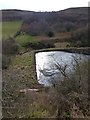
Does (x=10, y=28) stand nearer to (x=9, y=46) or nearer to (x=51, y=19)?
(x=9, y=46)

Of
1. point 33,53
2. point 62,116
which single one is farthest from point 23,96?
point 33,53

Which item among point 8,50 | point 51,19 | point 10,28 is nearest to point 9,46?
point 8,50

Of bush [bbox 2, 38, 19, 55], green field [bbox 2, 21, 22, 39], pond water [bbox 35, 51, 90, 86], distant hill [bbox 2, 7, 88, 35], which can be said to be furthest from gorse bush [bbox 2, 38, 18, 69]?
distant hill [bbox 2, 7, 88, 35]

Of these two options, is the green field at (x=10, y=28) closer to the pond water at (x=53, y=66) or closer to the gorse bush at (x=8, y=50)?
the gorse bush at (x=8, y=50)

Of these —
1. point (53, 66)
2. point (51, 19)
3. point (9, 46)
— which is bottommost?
point (53, 66)

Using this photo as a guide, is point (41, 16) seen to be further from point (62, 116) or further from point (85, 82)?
point (62, 116)

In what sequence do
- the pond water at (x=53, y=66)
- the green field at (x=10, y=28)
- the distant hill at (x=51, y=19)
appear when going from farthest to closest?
the green field at (x=10, y=28) → the distant hill at (x=51, y=19) → the pond water at (x=53, y=66)

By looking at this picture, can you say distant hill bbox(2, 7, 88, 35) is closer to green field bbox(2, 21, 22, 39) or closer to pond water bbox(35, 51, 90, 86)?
green field bbox(2, 21, 22, 39)


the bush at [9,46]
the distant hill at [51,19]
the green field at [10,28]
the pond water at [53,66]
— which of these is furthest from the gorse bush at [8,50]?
the distant hill at [51,19]

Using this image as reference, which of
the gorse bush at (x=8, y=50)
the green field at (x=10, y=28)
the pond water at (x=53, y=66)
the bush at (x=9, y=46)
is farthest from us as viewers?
the bush at (x=9, y=46)

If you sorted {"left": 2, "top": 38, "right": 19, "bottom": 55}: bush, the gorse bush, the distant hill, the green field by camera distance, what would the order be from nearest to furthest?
the distant hill, the gorse bush, the green field, {"left": 2, "top": 38, "right": 19, "bottom": 55}: bush

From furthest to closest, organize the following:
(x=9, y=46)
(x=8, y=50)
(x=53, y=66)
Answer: (x=9, y=46) < (x=8, y=50) < (x=53, y=66)
